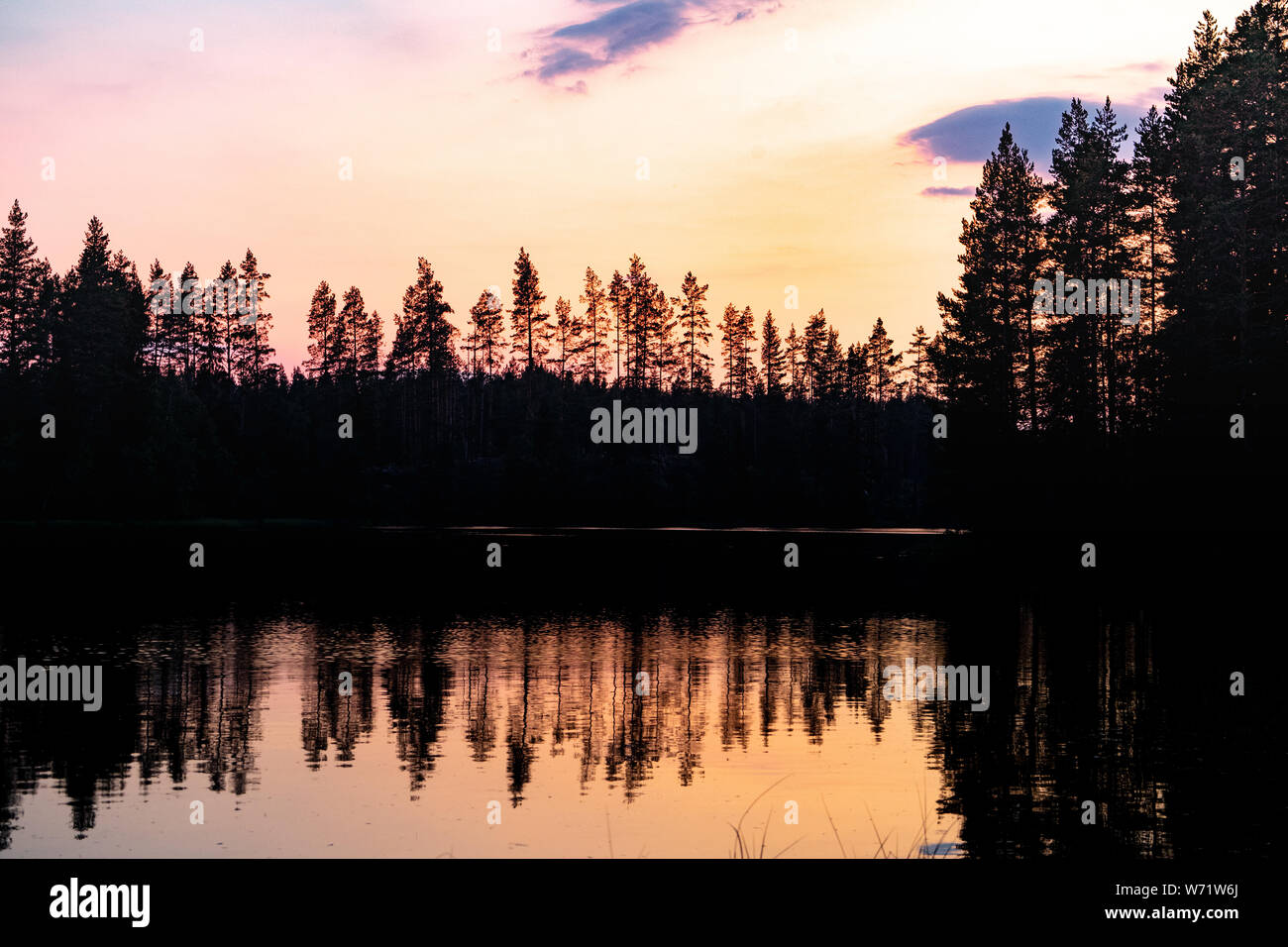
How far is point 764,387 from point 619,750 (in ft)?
565

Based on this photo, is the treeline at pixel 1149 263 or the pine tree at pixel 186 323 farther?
the pine tree at pixel 186 323

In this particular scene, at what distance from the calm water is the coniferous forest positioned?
36.6 m

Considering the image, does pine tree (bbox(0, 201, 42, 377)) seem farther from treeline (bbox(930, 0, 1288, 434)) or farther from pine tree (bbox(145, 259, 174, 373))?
treeline (bbox(930, 0, 1288, 434))

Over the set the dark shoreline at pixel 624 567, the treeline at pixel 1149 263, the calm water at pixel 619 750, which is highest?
the treeline at pixel 1149 263

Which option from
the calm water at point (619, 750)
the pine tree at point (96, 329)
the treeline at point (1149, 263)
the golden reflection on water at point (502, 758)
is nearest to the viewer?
the golden reflection on water at point (502, 758)

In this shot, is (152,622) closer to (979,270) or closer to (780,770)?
(780,770)

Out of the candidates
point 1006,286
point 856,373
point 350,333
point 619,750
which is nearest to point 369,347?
point 350,333

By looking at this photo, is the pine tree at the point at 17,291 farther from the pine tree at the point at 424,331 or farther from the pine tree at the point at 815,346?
the pine tree at the point at 815,346

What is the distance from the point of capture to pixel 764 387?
627 feet

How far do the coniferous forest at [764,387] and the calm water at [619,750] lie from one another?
36.6 metres

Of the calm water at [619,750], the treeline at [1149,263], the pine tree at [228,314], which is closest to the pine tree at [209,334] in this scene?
the pine tree at [228,314]

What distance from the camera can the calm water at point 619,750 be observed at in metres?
15.4

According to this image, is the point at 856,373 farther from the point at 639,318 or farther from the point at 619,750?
the point at 619,750
